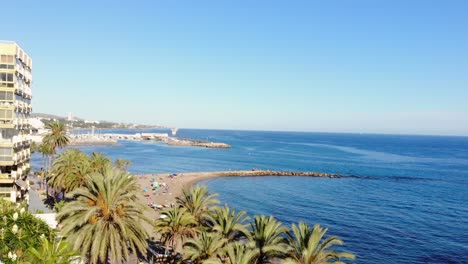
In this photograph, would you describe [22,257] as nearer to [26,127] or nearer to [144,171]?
[26,127]

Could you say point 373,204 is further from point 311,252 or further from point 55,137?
point 55,137

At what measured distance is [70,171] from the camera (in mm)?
54594

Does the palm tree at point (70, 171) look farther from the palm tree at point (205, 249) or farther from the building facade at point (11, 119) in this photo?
the palm tree at point (205, 249)

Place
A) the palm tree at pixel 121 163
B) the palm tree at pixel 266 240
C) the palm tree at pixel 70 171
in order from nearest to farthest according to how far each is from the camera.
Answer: the palm tree at pixel 266 240 < the palm tree at pixel 70 171 < the palm tree at pixel 121 163

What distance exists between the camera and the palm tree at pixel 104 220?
2622 centimetres

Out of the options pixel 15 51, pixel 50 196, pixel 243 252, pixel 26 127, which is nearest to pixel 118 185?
pixel 243 252

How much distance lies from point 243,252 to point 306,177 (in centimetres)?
11686

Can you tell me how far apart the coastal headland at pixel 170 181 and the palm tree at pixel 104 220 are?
48179 mm

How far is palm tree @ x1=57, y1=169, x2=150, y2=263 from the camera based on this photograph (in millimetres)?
26219

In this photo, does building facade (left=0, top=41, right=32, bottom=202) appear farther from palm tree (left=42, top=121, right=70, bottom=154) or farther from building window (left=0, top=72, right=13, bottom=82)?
palm tree (left=42, top=121, right=70, bottom=154)

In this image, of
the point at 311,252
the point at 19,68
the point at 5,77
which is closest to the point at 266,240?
the point at 311,252

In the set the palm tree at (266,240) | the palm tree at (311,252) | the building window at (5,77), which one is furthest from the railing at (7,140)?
the palm tree at (311,252)

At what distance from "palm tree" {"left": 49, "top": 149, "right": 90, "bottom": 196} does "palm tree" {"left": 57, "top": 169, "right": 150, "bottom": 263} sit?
2683cm

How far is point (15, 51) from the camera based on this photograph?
4797 centimetres
